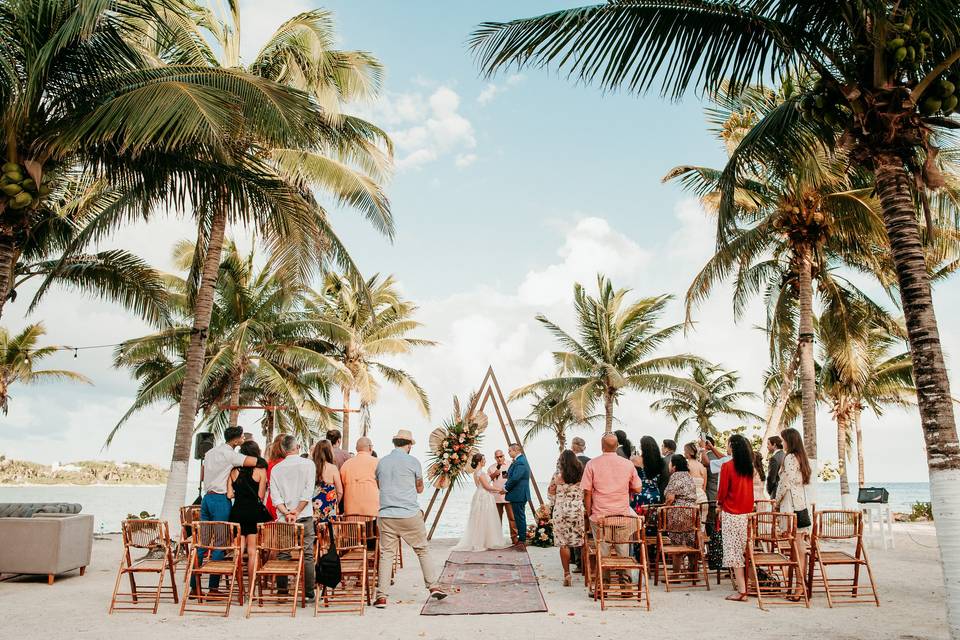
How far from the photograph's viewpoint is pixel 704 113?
50.5 feet

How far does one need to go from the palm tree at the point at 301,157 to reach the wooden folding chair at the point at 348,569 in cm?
476

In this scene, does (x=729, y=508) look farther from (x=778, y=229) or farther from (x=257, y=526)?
(x=778, y=229)

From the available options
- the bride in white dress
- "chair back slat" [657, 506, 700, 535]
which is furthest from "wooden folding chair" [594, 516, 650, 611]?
the bride in white dress

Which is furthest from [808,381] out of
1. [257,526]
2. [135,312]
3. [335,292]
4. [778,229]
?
[335,292]

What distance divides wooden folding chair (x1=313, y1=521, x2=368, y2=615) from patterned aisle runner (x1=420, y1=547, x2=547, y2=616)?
773mm

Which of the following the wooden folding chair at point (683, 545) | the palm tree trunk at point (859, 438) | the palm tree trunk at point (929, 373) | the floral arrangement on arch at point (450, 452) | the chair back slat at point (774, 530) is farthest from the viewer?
the palm tree trunk at point (859, 438)

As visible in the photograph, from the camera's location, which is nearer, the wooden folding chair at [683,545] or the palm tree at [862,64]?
the palm tree at [862,64]

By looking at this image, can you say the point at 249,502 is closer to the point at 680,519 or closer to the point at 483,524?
the point at 680,519

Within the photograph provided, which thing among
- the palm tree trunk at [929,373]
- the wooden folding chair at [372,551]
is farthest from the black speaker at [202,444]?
the palm tree trunk at [929,373]

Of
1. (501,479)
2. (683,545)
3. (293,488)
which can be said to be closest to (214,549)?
(293,488)

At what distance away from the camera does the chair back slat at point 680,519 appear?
28.1 feet

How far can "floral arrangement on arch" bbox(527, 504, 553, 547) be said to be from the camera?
13.9m

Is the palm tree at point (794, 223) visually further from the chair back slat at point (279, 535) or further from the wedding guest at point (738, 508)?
the chair back slat at point (279, 535)

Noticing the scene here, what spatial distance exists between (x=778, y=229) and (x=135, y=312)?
43.1 feet
